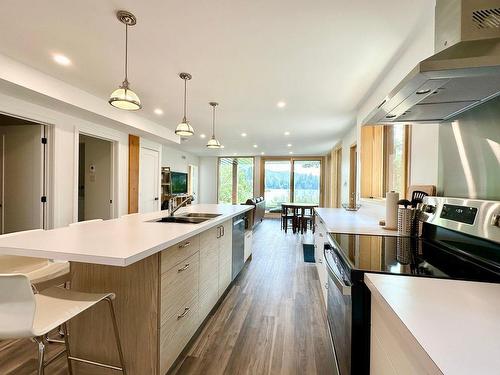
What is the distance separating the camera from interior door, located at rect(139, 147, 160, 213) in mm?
5406

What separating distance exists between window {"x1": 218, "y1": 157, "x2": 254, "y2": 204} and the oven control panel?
8577 mm

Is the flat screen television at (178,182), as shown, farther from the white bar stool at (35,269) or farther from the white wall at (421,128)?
the white wall at (421,128)

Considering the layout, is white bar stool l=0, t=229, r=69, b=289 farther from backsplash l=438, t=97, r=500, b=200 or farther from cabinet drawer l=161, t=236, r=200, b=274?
backsplash l=438, t=97, r=500, b=200

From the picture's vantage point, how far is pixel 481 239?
107cm

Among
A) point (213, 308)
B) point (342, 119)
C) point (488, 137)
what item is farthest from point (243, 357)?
point (342, 119)

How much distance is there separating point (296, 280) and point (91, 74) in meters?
3.61

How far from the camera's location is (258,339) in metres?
1.90

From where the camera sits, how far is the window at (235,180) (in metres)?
9.97

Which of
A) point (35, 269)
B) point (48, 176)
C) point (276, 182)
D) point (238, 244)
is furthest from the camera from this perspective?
point (276, 182)

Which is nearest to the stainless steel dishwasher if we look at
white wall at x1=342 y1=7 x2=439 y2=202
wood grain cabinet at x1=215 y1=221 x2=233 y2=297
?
wood grain cabinet at x1=215 y1=221 x2=233 y2=297

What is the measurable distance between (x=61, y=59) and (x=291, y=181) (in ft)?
26.2

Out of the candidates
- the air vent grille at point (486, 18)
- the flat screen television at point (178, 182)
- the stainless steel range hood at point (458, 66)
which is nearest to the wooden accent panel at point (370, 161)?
the stainless steel range hood at point (458, 66)

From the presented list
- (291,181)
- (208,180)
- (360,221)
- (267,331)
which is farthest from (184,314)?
(208,180)

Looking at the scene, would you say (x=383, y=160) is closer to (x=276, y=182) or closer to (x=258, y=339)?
(x=258, y=339)
